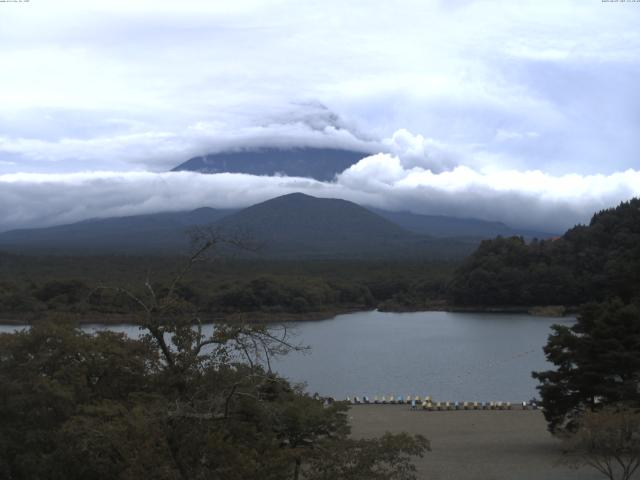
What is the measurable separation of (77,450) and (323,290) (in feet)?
144

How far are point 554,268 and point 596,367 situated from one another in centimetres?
3919

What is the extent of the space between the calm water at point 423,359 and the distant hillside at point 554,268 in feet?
23.6

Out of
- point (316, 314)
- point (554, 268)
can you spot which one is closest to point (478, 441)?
point (316, 314)

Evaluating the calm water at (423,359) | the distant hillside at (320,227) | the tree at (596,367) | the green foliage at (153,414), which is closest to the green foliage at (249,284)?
the calm water at (423,359)

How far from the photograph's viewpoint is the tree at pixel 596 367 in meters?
13.5

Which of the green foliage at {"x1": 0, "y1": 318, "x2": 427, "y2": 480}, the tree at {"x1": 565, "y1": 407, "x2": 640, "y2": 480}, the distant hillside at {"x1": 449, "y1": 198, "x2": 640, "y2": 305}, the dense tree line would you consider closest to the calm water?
the dense tree line

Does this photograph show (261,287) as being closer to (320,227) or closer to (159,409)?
(159,409)

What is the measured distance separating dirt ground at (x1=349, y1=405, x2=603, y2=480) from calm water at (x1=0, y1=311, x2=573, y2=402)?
263 centimetres

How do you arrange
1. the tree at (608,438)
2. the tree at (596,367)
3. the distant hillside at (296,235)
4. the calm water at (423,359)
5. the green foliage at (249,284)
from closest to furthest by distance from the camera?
the tree at (608,438)
the tree at (596,367)
the calm water at (423,359)
the green foliage at (249,284)
the distant hillside at (296,235)

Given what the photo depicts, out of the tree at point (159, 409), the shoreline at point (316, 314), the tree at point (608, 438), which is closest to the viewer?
the tree at point (159, 409)

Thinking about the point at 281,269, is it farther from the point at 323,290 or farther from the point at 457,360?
the point at 457,360

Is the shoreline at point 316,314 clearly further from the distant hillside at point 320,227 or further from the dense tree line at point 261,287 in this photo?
the distant hillside at point 320,227

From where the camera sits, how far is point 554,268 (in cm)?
5150

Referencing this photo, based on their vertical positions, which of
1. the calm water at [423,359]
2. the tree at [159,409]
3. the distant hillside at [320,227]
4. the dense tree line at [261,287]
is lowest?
the calm water at [423,359]
